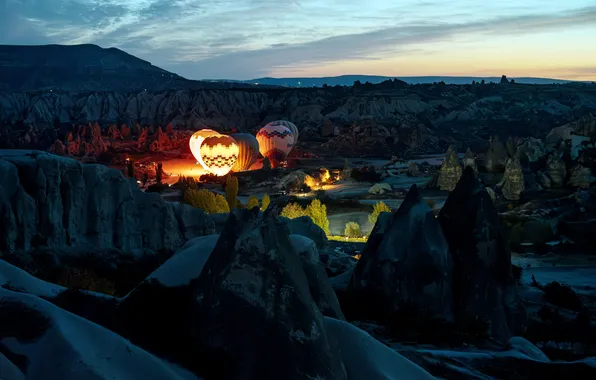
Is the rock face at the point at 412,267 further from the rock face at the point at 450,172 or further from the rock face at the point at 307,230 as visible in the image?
the rock face at the point at 450,172

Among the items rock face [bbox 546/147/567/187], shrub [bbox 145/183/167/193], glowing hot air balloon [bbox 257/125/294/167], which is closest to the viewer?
shrub [bbox 145/183/167/193]

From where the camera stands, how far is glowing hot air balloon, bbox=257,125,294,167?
76.8 meters

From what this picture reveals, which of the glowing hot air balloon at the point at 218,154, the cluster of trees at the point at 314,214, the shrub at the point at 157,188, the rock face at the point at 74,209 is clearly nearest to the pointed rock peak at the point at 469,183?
the rock face at the point at 74,209

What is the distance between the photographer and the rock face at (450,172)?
52312mm

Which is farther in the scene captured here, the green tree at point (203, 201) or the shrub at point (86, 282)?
the green tree at point (203, 201)

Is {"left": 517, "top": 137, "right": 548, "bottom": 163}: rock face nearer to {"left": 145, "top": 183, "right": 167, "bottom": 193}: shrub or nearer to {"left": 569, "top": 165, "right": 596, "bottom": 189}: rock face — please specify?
{"left": 569, "top": 165, "right": 596, "bottom": 189}: rock face

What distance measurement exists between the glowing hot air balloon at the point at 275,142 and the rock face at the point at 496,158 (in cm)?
2594

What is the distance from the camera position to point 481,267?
43.8ft

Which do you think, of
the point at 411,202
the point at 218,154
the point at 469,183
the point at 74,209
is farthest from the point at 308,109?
the point at 411,202

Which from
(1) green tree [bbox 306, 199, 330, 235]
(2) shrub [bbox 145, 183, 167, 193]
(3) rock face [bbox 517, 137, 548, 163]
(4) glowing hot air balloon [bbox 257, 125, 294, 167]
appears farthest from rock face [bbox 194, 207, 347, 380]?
(4) glowing hot air balloon [bbox 257, 125, 294, 167]

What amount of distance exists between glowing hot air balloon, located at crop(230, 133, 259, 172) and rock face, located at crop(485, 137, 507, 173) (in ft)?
85.5

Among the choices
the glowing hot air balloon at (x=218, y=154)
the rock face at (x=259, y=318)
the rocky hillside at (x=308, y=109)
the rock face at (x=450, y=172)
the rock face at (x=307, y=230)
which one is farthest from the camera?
the rocky hillside at (x=308, y=109)

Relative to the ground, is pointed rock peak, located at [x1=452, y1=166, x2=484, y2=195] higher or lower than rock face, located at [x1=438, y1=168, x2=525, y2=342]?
higher

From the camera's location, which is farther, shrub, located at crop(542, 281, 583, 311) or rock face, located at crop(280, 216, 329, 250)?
rock face, located at crop(280, 216, 329, 250)
